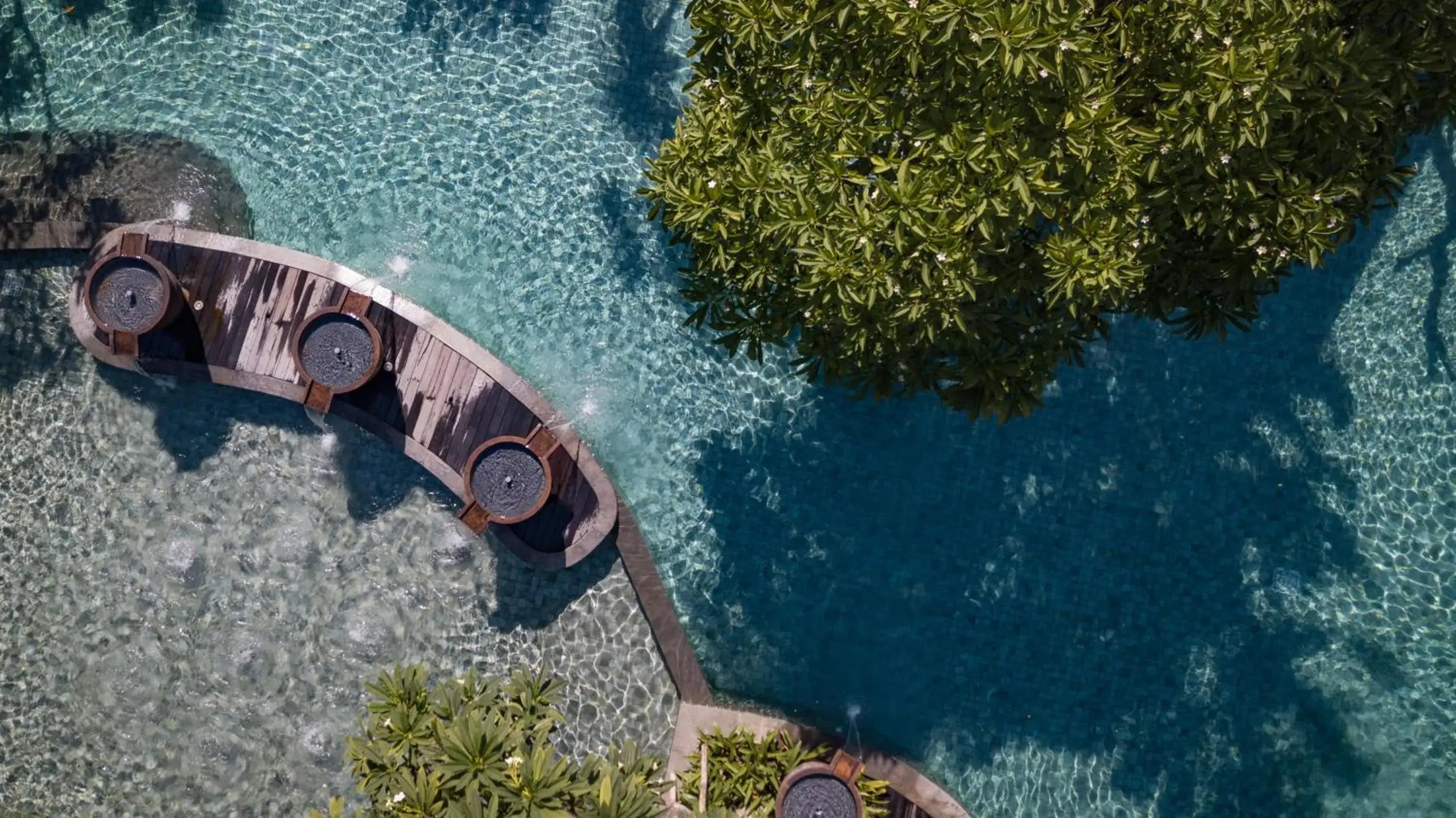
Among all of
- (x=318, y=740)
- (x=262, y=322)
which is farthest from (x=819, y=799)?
(x=262, y=322)

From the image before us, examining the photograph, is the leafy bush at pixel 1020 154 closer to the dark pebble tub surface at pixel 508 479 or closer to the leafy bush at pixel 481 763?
the dark pebble tub surface at pixel 508 479

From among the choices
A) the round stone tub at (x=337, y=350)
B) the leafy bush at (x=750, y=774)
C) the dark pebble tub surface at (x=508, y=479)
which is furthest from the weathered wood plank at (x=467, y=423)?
the leafy bush at (x=750, y=774)

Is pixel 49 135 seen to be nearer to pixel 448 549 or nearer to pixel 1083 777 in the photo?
pixel 448 549

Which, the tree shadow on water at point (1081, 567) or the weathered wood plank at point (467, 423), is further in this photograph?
the weathered wood plank at point (467, 423)

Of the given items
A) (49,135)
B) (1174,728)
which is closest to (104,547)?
(49,135)

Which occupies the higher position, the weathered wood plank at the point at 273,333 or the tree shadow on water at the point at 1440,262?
the tree shadow on water at the point at 1440,262

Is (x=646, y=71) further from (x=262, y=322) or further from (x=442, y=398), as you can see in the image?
(x=262, y=322)

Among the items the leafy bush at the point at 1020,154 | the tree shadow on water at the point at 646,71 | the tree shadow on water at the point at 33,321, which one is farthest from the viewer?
the tree shadow on water at the point at 646,71
